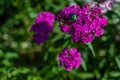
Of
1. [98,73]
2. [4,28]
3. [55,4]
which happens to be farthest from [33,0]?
[98,73]

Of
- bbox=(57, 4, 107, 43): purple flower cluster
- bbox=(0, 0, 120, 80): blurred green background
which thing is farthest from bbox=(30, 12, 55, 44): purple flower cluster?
bbox=(57, 4, 107, 43): purple flower cluster

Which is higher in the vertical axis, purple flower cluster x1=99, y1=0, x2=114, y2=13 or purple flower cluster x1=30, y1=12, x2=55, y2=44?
purple flower cluster x1=30, y1=12, x2=55, y2=44

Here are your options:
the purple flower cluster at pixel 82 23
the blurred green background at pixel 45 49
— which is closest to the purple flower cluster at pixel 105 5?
the blurred green background at pixel 45 49

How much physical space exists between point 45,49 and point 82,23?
1571 millimetres

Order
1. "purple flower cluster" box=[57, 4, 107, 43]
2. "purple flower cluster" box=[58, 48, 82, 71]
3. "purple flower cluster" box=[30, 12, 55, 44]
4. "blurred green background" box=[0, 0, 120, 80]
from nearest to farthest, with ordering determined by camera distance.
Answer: "purple flower cluster" box=[57, 4, 107, 43], "purple flower cluster" box=[58, 48, 82, 71], "purple flower cluster" box=[30, 12, 55, 44], "blurred green background" box=[0, 0, 120, 80]

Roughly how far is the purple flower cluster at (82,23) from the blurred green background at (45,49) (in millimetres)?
442

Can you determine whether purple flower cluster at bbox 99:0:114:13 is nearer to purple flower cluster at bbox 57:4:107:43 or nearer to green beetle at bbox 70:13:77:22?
purple flower cluster at bbox 57:4:107:43

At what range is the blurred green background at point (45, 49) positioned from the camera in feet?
13.3

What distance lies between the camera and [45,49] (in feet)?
15.5

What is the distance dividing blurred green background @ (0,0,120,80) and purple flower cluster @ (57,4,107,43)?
0.44m

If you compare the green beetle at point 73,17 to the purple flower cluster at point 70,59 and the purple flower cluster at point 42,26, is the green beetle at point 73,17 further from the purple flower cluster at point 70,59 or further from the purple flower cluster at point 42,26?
the purple flower cluster at point 42,26

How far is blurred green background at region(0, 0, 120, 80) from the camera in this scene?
13.3 ft

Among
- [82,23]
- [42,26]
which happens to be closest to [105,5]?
[82,23]

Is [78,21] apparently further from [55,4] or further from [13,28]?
[13,28]
